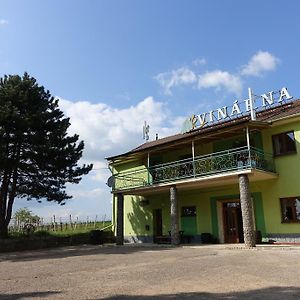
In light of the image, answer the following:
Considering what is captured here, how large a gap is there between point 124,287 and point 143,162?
18.3m

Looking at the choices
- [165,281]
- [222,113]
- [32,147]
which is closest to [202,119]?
[222,113]

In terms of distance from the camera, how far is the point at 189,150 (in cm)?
2303

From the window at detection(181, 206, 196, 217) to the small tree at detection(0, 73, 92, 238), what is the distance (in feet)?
22.8

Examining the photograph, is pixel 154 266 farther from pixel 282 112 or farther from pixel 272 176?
pixel 282 112

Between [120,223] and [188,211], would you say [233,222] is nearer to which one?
[188,211]

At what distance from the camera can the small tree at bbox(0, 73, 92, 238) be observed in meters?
22.0

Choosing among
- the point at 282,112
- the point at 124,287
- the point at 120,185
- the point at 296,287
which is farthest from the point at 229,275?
the point at 120,185

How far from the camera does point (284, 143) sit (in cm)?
1888

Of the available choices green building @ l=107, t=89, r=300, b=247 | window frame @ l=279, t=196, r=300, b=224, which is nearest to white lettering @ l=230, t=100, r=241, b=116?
green building @ l=107, t=89, r=300, b=247

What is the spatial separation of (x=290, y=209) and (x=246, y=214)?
2.77 m

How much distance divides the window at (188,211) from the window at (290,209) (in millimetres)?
5808

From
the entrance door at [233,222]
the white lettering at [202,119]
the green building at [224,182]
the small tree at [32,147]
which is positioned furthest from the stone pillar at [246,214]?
the small tree at [32,147]

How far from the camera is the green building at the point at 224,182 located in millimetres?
18125

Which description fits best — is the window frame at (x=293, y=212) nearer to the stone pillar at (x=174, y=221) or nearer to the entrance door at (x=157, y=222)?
the stone pillar at (x=174, y=221)
